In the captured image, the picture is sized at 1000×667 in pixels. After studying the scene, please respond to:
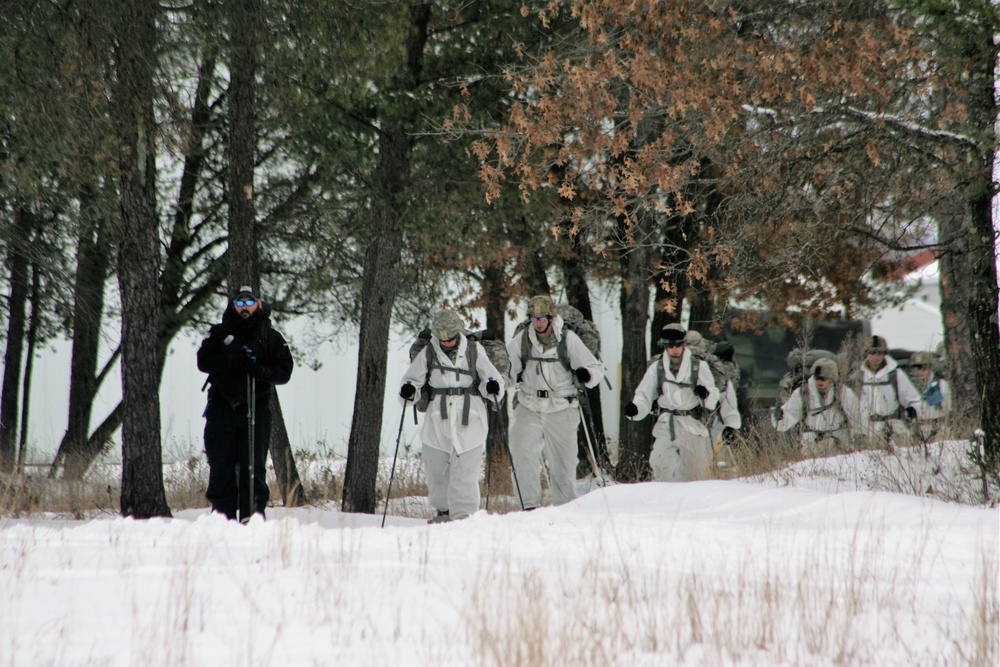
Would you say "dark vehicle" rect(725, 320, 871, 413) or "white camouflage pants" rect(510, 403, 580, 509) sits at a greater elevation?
"dark vehicle" rect(725, 320, 871, 413)

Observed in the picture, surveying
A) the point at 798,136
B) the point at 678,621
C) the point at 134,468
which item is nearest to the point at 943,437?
the point at 798,136

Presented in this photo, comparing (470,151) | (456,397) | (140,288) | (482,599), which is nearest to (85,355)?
(140,288)

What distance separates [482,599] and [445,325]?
18.9 ft

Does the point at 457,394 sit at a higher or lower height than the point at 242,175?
lower

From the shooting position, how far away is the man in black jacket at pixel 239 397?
8.65 meters

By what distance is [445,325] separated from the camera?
10180mm

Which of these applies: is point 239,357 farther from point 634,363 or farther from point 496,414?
point 634,363

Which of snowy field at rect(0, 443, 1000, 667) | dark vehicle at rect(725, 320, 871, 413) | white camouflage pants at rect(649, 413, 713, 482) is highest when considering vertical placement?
dark vehicle at rect(725, 320, 871, 413)

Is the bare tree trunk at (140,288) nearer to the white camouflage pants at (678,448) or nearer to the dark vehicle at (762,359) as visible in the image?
the white camouflage pants at (678,448)

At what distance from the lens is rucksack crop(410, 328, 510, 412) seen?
1041 centimetres

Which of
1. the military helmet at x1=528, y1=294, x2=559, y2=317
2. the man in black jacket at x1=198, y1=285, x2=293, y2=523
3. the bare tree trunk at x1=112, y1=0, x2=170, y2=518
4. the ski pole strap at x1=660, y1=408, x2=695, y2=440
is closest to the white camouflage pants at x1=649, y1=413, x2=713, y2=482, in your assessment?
the ski pole strap at x1=660, y1=408, x2=695, y2=440

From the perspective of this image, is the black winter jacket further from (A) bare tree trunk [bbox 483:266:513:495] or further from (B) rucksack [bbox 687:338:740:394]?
(B) rucksack [bbox 687:338:740:394]

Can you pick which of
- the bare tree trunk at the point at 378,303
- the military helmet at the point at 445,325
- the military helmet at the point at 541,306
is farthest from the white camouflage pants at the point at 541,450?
the bare tree trunk at the point at 378,303

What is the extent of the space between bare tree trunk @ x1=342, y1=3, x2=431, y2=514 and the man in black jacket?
3.35 meters
